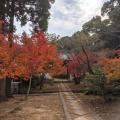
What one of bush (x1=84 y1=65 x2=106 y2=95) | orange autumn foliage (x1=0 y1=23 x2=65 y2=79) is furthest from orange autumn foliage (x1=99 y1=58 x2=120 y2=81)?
orange autumn foliage (x1=0 y1=23 x2=65 y2=79)

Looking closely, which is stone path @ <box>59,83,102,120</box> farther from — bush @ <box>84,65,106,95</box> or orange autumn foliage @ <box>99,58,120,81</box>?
orange autumn foliage @ <box>99,58,120,81</box>

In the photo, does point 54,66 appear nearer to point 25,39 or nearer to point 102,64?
point 25,39

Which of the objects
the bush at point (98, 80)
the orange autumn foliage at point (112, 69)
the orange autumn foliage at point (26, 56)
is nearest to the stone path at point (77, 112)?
the bush at point (98, 80)

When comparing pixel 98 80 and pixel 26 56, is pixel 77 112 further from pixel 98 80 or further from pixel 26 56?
pixel 26 56

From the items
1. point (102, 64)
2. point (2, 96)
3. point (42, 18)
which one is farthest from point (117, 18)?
point (2, 96)

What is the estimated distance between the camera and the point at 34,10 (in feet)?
63.4

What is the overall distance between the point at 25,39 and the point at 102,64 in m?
7.72

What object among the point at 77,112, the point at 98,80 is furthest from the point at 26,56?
the point at 77,112

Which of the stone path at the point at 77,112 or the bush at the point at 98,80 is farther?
the bush at the point at 98,80

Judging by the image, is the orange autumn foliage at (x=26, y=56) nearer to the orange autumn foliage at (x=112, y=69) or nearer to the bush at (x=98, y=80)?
the bush at (x=98, y=80)

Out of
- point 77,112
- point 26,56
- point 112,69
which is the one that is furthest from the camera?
point 26,56

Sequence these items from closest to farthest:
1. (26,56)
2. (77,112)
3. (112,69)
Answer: (77,112) → (112,69) → (26,56)

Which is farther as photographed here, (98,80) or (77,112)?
(98,80)

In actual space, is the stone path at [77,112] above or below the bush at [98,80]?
below
